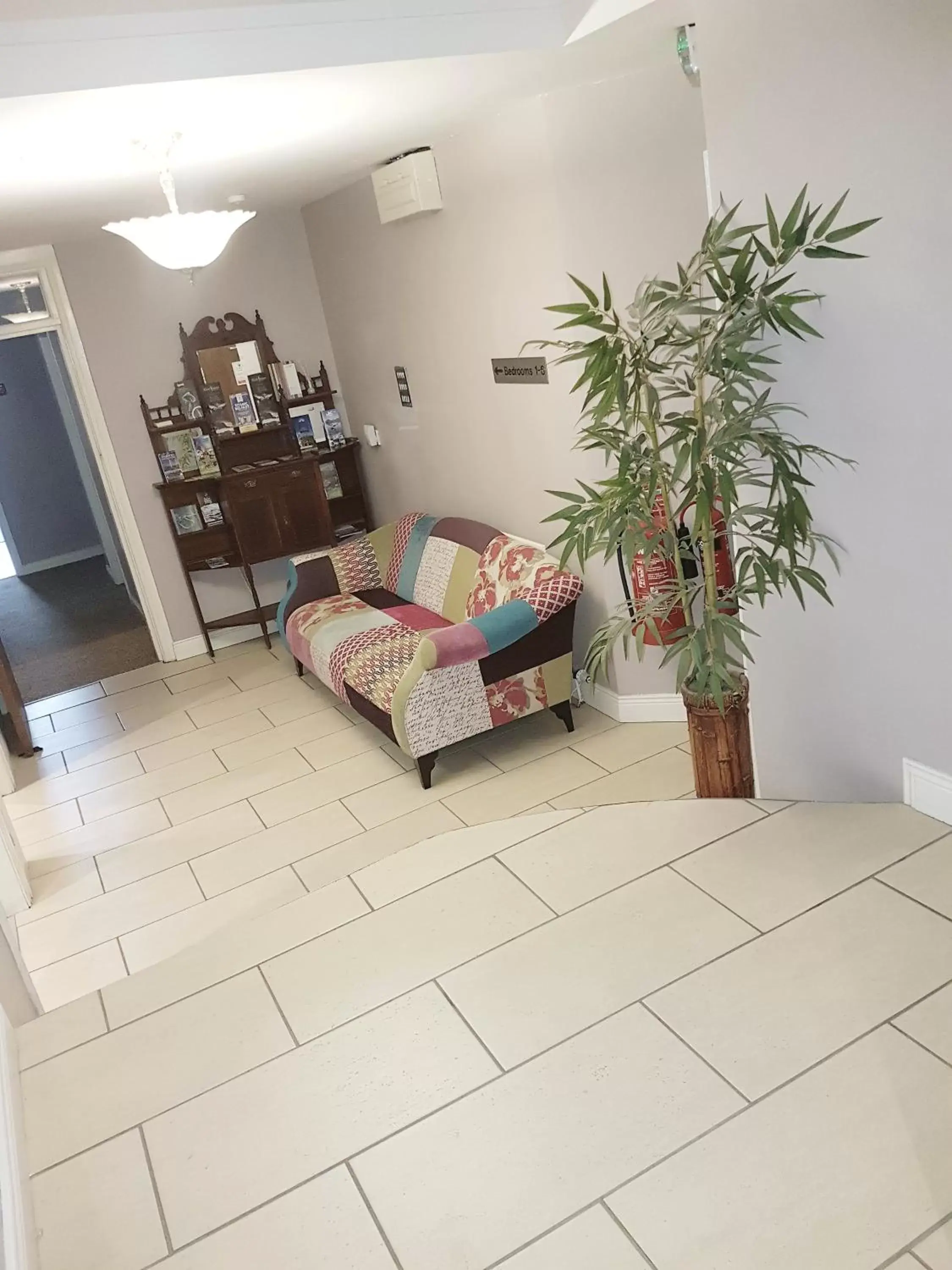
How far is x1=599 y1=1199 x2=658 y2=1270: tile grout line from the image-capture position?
1.76 m

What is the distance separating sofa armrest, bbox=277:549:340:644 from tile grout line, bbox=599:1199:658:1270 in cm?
415

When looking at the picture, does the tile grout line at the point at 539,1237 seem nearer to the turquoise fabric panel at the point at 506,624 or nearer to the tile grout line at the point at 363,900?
the tile grout line at the point at 363,900

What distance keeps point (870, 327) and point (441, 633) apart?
7.37ft

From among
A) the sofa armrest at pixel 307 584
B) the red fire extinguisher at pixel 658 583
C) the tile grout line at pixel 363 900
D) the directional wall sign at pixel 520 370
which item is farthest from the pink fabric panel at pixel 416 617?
the tile grout line at pixel 363 900

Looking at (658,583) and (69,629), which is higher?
(658,583)

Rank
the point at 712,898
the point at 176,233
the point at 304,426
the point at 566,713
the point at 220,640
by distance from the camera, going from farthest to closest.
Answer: the point at 220,640 < the point at 304,426 < the point at 566,713 < the point at 176,233 < the point at 712,898

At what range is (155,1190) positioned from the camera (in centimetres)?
211

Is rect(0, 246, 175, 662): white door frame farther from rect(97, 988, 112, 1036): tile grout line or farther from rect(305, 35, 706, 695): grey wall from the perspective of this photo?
rect(97, 988, 112, 1036): tile grout line

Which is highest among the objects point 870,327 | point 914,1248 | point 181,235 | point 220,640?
point 181,235

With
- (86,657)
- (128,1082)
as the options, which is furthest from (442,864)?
(86,657)

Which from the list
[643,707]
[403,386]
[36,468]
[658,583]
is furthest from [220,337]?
[36,468]

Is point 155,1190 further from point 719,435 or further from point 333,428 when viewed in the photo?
point 333,428

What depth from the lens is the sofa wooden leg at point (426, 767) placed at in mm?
4336

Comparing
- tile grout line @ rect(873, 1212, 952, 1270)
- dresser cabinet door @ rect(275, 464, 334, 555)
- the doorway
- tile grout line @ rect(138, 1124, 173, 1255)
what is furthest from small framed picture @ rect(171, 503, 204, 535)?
tile grout line @ rect(873, 1212, 952, 1270)
